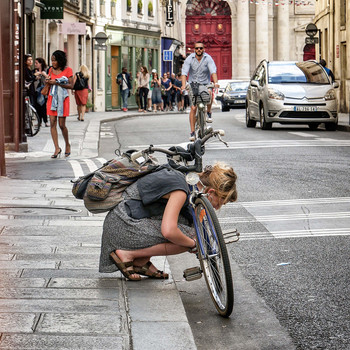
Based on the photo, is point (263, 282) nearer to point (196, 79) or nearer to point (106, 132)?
point (196, 79)

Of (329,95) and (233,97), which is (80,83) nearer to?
(329,95)

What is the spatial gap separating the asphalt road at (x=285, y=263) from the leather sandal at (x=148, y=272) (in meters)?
0.18

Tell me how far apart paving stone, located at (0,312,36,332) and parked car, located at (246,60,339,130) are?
731 inches

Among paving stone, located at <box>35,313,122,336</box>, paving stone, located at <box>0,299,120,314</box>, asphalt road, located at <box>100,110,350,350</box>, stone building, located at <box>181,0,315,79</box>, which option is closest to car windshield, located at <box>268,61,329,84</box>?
asphalt road, located at <box>100,110,350,350</box>

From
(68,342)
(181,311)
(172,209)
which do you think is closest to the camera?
(68,342)

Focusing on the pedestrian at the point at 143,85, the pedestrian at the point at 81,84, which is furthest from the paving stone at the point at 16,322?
the pedestrian at the point at 143,85

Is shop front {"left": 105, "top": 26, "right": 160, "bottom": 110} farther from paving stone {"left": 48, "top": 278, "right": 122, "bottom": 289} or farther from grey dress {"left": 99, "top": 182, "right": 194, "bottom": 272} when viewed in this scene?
paving stone {"left": 48, "top": 278, "right": 122, "bottom": 289}

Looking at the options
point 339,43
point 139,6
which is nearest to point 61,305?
point 339,43

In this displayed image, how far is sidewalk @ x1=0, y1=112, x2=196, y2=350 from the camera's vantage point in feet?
15.5

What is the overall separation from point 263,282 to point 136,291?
1.03 meters

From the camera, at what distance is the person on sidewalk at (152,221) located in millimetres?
5820

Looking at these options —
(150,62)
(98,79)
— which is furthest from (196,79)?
(150,62)

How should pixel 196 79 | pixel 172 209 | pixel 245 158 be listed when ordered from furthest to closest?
pixel 196 79 → pixel 245 158 → pixel 172 209

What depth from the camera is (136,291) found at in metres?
5.95
